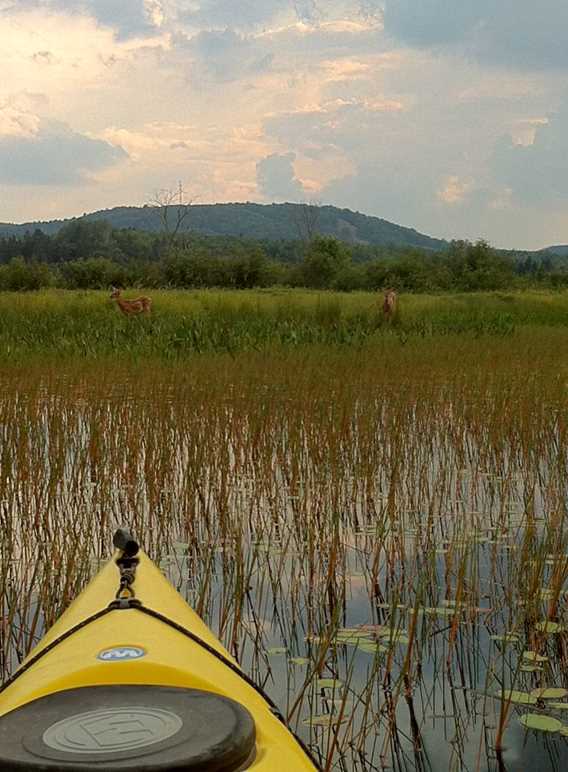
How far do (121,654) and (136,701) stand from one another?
274 mm

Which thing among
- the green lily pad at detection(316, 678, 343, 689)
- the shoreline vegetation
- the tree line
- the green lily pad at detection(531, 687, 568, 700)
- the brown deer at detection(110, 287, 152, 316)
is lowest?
the green lily pad at detection(531, 687, 568, 700)

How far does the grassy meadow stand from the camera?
3066 millimetres

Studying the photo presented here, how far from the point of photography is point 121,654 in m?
2.35

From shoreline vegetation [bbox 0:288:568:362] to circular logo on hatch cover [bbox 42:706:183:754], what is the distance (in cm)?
922

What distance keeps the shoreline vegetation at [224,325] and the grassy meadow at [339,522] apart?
4.83 feet

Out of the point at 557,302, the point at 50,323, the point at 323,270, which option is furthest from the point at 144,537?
the point at 323,270

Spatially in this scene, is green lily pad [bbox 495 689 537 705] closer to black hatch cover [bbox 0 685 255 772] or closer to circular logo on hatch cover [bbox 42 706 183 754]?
black hatch cover [bbox 0 685 255 772]

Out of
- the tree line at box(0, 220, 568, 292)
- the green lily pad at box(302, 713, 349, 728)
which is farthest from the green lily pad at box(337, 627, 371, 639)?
the tree line at box(0, 220, 568, 292)

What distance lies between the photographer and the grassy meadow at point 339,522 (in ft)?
10.1

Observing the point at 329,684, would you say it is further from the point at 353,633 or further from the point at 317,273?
the point at 317,273

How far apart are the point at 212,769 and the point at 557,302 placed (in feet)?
74.8

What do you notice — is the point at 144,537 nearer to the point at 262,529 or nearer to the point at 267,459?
the point at 262,529

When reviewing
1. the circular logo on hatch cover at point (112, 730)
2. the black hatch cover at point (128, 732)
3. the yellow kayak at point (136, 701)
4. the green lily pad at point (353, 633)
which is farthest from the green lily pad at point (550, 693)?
the circular logo on hatch cover at point (112, 730)

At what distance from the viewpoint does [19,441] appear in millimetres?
5887
